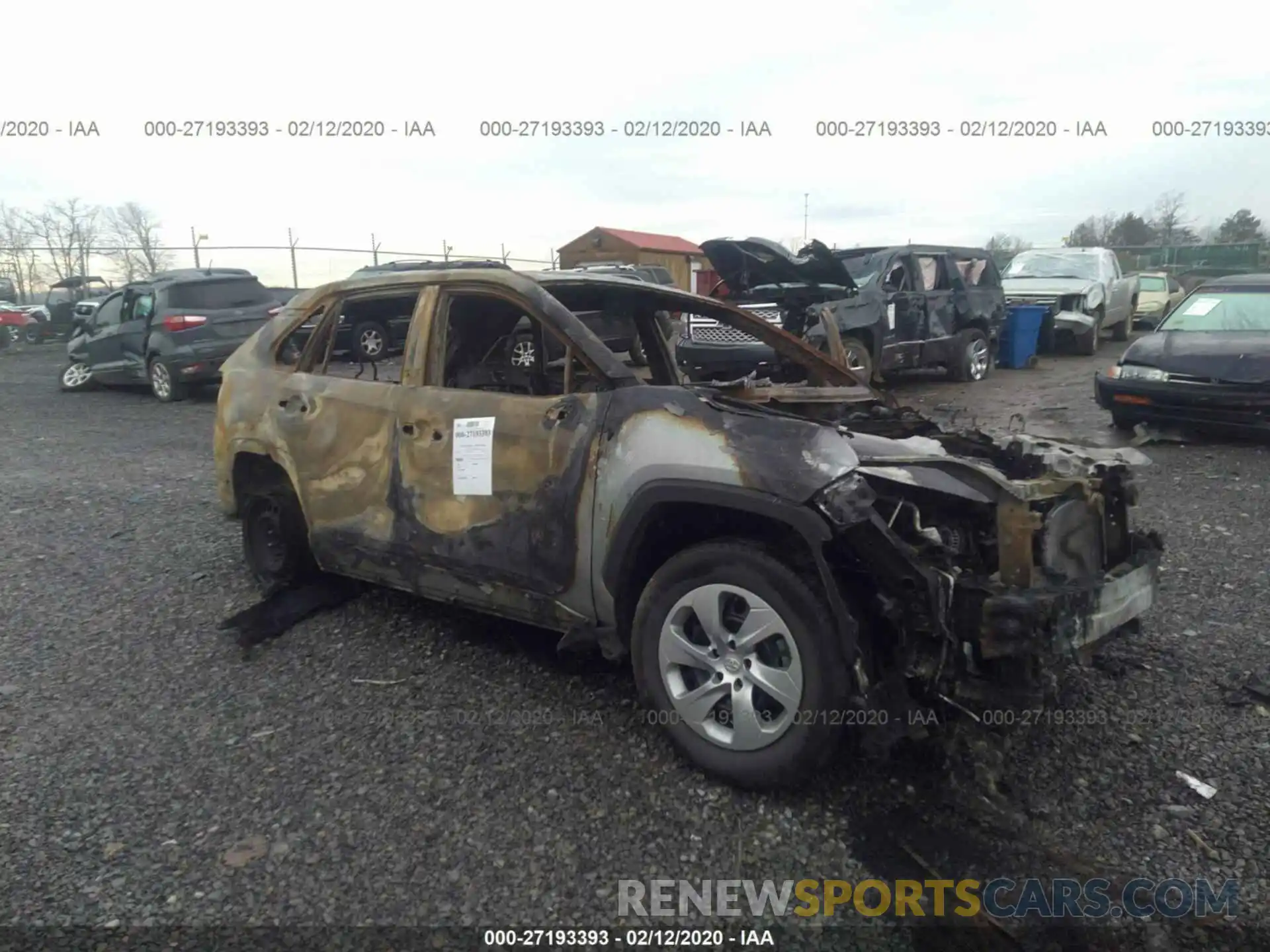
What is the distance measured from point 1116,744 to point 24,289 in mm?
31214

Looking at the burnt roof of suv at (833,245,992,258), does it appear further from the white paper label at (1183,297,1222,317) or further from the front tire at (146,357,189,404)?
the front tire at (146,357,189,404)

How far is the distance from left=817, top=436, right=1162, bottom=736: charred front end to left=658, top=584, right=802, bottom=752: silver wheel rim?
26 centimetres

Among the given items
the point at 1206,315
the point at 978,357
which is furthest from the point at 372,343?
the point at 978,357

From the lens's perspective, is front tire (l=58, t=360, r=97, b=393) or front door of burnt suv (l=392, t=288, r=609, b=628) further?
front tire (l=58, t=360, r=97, b=393)

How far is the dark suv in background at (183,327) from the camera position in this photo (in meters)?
12.5

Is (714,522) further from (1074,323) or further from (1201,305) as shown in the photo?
(1074,323)

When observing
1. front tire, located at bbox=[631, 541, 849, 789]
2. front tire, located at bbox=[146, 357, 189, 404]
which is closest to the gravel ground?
front tire, located at bbox=[631, 541, 849, 789]

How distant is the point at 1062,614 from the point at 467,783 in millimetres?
1999

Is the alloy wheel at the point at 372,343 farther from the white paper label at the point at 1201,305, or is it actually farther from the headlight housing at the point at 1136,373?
the white paper label at the point at 1201,305

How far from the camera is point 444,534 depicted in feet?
12.3

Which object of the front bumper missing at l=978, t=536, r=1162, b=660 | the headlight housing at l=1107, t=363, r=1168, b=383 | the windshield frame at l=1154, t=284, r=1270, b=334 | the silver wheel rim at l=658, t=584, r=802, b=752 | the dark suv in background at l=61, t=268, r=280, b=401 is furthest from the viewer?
the dark suv in background at l=61, t=268, r=280, b=401

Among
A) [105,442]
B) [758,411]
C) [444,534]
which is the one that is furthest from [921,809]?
Answer: [105,442]

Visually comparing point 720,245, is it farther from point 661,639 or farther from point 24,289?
point 24,289

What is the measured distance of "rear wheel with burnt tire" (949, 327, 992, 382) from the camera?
12602 mm
